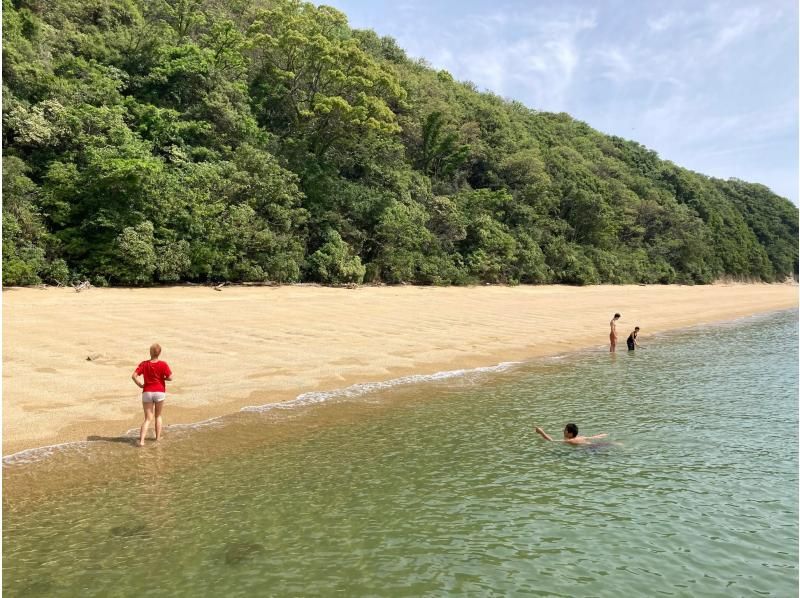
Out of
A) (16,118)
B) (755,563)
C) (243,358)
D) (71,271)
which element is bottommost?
(755,563)

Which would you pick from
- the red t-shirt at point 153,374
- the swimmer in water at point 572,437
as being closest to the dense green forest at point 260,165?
the red t-shirt at point 153,374

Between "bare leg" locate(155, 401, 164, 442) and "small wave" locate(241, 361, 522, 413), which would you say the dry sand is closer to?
"small wave" locate(241, 361, 522, 413)

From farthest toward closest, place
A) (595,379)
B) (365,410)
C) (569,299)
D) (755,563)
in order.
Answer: (569,299)
(595,379)
(365,410)
(755,563)

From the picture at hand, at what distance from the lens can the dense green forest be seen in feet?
73.6

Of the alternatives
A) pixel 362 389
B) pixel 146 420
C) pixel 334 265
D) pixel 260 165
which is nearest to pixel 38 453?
pixel 146 420

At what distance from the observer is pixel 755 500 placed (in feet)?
22.7

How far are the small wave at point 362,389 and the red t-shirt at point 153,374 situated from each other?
2.08 m

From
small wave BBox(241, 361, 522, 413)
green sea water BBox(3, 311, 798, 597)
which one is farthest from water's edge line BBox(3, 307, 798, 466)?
green sea water BBox(3, 311, 798, 597)

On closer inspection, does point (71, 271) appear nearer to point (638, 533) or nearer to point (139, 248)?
point (139, 248)

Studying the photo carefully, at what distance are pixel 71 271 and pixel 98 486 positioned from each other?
691 inches

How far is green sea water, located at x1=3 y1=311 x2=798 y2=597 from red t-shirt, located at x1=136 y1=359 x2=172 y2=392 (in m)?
0.91

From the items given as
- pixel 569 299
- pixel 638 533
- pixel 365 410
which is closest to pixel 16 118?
pixel 365 410

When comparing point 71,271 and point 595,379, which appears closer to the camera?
point 595,379

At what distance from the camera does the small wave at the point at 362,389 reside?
35.4 feet
